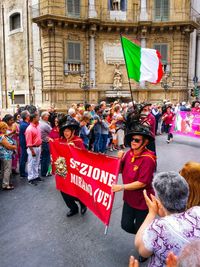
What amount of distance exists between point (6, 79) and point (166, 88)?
1462 cm

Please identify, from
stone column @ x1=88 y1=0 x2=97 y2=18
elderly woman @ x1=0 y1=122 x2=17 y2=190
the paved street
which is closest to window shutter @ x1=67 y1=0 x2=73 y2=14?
stone column @ x1=88 y1=0 x2=97 y2=18

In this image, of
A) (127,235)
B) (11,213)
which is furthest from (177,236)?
(11,213)

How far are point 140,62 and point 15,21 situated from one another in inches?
850

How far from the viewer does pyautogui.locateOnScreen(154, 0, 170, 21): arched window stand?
946 inches

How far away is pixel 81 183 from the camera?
14.7ft

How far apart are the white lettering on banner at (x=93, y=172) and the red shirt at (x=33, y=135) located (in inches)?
95.7

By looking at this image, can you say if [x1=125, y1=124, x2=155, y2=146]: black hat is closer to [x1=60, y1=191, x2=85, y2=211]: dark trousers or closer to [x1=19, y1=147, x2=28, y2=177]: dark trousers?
[x1=60, y1=191, x2=85, y2=211]: dark trousers

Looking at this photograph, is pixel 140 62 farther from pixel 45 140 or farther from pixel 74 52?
pixel 74 52

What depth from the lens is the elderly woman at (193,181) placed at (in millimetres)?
2605

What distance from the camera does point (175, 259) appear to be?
4.91ft

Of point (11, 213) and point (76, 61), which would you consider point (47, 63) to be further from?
point (11, 213)

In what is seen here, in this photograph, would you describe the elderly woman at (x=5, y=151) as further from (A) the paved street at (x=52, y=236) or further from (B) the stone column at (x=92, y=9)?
(B) the stone column at (x=92, y=9)

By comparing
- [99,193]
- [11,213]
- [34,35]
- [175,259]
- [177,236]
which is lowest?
[11,213]

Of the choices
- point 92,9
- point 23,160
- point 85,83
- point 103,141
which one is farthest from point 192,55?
point 23,160
